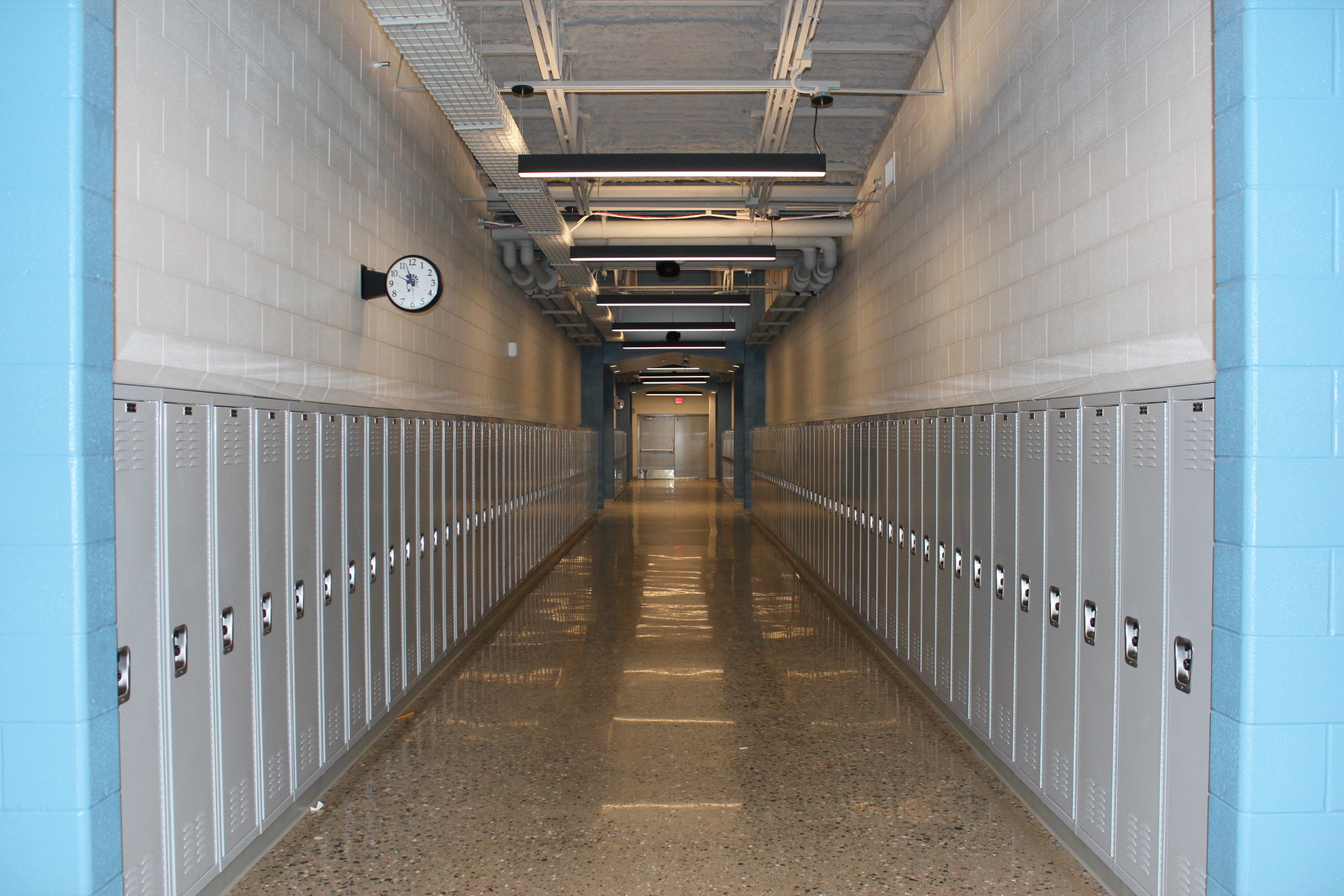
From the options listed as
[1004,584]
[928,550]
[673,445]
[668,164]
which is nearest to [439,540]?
[668,164]

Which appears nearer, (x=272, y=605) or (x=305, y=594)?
(x=272, y=605)

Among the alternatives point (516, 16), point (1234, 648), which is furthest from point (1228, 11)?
point (516, 16)

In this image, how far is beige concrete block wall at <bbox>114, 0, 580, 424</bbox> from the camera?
8.59 ft

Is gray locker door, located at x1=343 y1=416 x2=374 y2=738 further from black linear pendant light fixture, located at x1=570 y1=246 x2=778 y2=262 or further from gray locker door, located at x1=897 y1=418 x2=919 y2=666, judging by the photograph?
black linear pendant light fixture, located at x1=570 y1=246 x2=778 y2=262

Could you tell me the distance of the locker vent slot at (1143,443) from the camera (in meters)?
2.49

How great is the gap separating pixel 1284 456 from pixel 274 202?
139 inches

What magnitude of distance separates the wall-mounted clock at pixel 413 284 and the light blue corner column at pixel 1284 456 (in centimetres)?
357

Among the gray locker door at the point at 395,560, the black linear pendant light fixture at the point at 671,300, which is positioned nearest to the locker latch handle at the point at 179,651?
the gray locker door at the point at 395,560

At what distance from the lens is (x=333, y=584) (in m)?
3.65

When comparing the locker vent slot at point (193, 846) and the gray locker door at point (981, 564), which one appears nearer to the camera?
the locker vent slot at point (193, 846)

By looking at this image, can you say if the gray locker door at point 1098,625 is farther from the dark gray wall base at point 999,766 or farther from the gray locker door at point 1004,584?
the gray locker door at point 1004,584

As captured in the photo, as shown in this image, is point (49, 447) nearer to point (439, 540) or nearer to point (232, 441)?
point (232, 441)

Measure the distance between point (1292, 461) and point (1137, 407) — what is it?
1.50 ft

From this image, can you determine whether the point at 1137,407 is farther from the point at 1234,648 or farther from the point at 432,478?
the point at 432,478
